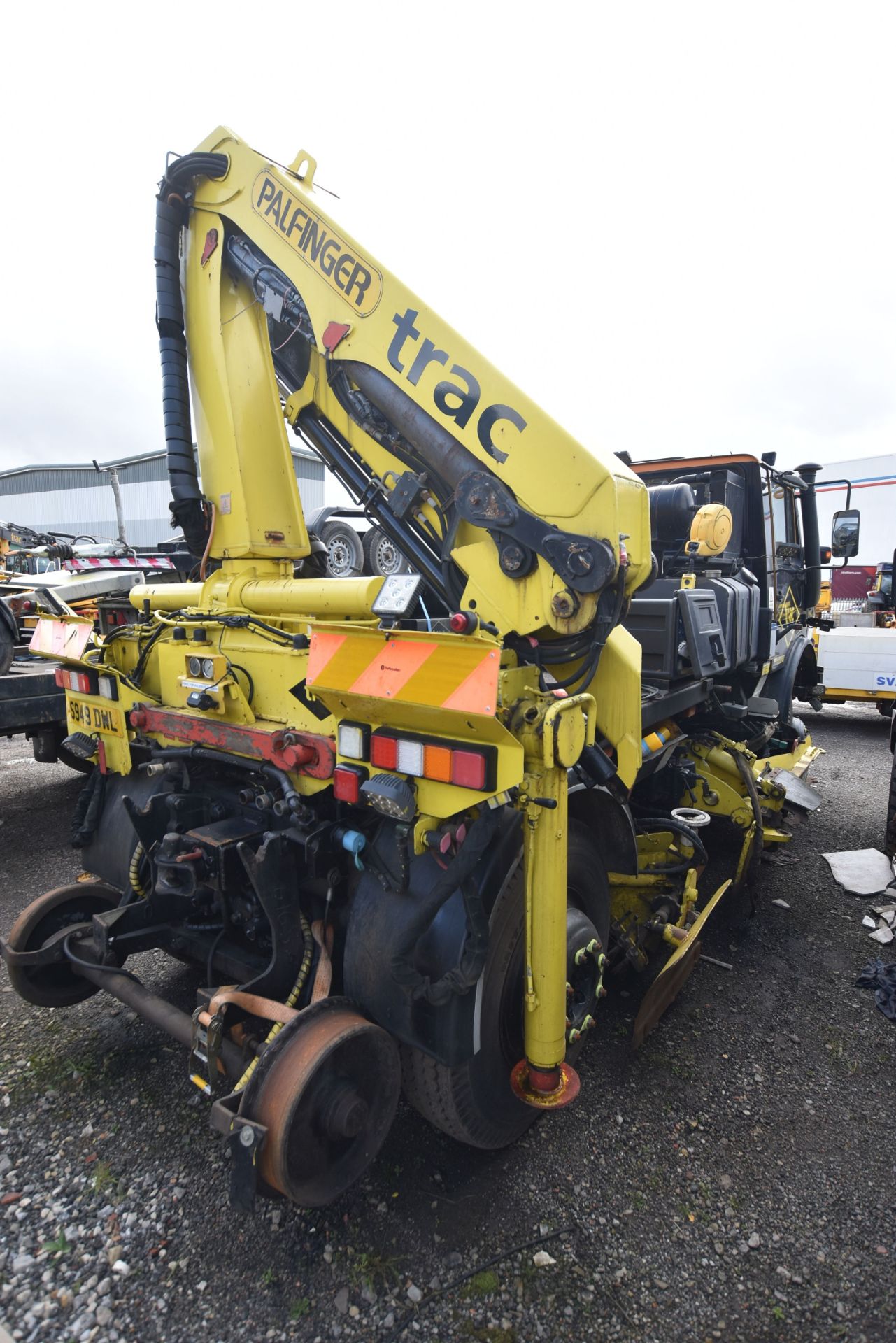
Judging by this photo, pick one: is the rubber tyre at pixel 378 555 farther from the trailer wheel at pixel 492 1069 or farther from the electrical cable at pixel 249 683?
the trailer wheel at pixel 492 1069

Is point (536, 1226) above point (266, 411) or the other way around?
the other way around

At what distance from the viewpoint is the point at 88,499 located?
33.2 metres

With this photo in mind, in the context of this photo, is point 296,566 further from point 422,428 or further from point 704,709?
point 704,709

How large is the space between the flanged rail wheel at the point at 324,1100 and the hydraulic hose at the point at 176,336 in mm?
2132

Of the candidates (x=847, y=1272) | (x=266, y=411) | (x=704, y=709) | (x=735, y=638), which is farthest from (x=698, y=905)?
(x=266, y=411)

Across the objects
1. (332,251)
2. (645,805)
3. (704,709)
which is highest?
(332,251)

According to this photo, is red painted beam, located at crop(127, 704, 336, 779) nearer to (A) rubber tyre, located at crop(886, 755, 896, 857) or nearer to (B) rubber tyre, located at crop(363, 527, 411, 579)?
(B) rubber tyre, located at crop(363, 527, 411, 579)

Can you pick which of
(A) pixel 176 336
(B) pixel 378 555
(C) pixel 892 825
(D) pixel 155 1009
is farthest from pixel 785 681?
(D) pixel 155 1009

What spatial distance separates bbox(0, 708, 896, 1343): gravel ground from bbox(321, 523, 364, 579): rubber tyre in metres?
2.74

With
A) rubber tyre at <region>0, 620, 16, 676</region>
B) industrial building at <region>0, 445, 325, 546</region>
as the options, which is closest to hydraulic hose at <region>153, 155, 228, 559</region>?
rubber tyre at <region>0, 620, 16, 676</region>

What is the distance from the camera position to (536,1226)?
1.91 m

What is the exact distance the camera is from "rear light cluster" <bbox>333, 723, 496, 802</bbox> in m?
1.68

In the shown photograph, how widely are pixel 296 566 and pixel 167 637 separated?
2.25 ft

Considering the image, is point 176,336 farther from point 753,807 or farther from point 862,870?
point 862,870
